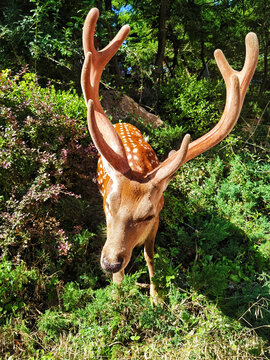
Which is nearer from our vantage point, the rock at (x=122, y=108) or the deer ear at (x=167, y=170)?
the deer ear at (x=167, y=170)

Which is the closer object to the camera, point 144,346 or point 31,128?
point 144,346

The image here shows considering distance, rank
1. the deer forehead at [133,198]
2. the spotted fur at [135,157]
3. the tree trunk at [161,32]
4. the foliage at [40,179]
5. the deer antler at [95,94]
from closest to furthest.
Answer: the deer forehead at [133,198], the deer antler at [95,94], the spotted fur at [135,157], the foliage at [40,179], the tree trunk at [161,32]

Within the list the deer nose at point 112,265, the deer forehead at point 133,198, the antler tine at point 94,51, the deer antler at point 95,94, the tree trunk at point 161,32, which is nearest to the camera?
the deer nose at point 112,265

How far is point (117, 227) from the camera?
189cm

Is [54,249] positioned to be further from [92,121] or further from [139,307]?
[92,121]

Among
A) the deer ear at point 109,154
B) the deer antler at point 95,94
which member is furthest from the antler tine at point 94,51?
the deer ear at point 109,154

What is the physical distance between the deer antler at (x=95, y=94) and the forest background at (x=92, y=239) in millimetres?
1051

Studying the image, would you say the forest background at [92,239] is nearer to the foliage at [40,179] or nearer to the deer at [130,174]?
the foliage at [40,179]

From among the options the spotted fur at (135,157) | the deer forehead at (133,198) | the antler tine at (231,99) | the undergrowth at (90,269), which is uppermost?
the antler tine at (231,99)

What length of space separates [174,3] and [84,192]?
619 cm

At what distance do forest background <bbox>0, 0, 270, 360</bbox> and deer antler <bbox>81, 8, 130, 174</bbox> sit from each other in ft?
3.45

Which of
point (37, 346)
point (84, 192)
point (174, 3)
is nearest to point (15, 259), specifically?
point (37, 346)

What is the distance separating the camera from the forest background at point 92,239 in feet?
7.75

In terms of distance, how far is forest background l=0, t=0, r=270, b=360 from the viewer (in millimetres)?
2363
